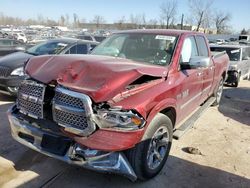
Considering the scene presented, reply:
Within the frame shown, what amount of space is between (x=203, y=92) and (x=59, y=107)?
3.47 metres

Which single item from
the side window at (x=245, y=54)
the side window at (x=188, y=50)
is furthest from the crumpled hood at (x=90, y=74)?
the side window at (x=245, y=54)

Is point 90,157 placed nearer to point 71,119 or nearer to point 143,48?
point 71,119

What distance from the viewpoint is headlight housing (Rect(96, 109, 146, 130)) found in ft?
10.6

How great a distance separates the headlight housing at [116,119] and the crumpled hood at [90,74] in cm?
16

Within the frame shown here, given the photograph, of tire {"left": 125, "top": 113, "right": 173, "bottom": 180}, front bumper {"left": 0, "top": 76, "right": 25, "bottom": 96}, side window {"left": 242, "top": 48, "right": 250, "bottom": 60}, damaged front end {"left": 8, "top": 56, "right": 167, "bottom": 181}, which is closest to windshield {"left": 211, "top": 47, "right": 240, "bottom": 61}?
side window {"left": 242, "top": 48, "right": 250, "bottom": 60}

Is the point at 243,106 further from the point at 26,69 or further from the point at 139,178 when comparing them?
the point at 26,69

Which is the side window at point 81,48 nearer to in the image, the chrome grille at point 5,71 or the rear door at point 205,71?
the chrome grille at point 5,71

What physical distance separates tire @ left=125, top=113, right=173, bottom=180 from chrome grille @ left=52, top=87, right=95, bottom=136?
1.96ft

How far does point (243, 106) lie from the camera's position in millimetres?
8320

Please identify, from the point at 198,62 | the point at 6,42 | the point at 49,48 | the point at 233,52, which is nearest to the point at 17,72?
the point at 49,48

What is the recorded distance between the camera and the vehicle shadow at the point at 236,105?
7211 mm

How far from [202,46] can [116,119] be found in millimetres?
3490

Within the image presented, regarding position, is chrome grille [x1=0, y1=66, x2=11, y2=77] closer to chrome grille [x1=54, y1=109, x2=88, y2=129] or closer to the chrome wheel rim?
chrome grille [x1=54, y1=109, x2=88, y2=129]

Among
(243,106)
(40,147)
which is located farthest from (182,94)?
(243,106)
